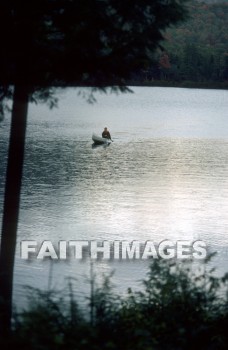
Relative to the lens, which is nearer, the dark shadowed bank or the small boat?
the dark shadowed bank

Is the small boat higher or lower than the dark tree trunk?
higher

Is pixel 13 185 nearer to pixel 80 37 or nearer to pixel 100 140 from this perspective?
pixel 80 37

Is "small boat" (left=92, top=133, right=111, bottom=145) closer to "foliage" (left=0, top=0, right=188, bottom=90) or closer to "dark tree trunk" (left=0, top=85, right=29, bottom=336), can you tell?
"dark tree trunk" (left=0, top=85, right=29, bottom=336)

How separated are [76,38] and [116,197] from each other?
90.6 ft

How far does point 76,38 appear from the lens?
416 inches

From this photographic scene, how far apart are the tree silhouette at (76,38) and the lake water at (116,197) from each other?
28.3 inches

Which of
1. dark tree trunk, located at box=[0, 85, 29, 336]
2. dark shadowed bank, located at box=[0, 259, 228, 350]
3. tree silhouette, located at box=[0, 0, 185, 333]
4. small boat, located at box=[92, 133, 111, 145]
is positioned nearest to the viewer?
dark shadowed bank, located at box=[0, 259, 228, 350]

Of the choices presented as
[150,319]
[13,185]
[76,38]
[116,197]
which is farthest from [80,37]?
[116,197]

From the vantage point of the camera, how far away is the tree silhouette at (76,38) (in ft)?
34.5

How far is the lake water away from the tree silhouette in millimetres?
719

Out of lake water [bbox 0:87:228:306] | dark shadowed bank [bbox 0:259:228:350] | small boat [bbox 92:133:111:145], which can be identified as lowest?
dark shadowed bank [bbox 0:259:228:350]

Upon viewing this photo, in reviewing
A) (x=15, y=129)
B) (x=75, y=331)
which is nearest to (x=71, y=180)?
(x=15, y=129)

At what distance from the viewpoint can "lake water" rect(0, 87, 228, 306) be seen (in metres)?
21.4

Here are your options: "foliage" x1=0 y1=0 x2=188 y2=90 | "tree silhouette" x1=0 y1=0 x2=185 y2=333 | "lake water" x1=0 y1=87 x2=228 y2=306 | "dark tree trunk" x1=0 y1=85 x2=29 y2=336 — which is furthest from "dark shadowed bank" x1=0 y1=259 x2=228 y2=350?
"foliage" x1=0 y1=0 x2=188 y2=90
